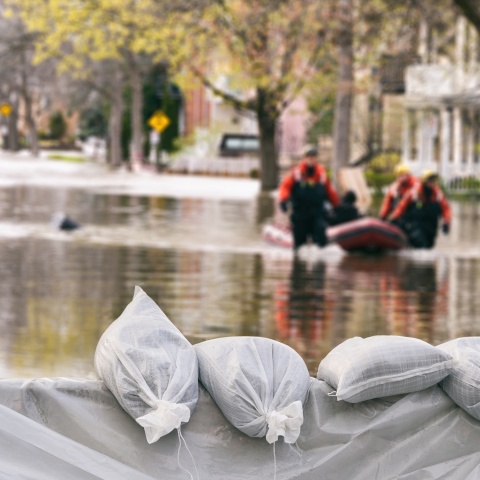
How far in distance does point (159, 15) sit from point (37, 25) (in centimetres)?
1284

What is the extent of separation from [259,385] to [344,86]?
2895 cm

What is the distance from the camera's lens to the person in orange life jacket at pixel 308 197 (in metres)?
20.3

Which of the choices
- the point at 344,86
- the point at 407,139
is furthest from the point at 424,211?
the point at 407,139

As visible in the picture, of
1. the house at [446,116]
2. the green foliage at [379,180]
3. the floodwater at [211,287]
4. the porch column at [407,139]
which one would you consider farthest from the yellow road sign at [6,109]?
the floodwater at [211,287]

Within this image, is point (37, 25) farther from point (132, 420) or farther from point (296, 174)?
point (132, 420)

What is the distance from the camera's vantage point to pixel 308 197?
20.7 meters

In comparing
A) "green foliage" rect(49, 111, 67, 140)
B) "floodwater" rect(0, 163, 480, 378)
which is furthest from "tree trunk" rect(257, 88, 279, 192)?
"green foliage" rect(49, 111, 67, 140)

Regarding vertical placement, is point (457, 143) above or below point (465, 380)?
below

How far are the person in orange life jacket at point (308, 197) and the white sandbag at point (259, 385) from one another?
48.6ft

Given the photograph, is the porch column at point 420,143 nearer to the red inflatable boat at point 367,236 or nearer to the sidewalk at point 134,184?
the sidewalk at point 134,184

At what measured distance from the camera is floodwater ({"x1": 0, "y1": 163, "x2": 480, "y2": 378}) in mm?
11422

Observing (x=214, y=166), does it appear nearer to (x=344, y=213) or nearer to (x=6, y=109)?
(x=6, y=109)

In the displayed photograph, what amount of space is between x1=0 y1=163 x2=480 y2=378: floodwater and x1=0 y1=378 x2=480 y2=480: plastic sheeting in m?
4.12

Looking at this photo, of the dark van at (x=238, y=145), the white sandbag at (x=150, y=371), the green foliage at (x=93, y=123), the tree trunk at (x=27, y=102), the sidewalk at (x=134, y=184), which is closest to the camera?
the white sandbag at (x=150, y=371)
